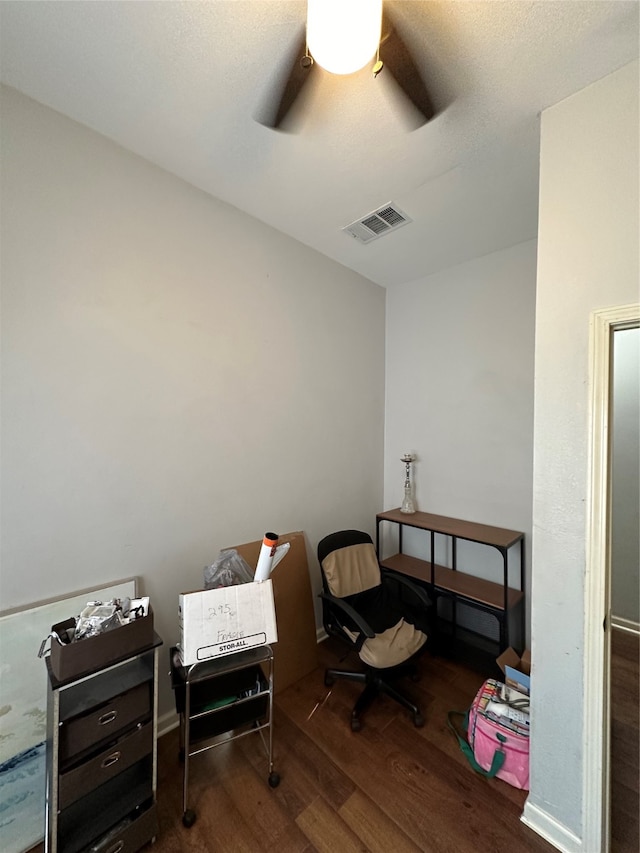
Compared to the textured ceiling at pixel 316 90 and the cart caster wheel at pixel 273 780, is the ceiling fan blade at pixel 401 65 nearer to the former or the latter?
the textured ceiling at pixel 316 90

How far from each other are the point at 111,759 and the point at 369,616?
4.70ft

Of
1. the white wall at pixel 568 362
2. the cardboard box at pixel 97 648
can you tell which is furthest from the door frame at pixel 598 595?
the cardboard box at pixel 97 648

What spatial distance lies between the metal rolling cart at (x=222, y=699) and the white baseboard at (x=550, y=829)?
42.1 inches

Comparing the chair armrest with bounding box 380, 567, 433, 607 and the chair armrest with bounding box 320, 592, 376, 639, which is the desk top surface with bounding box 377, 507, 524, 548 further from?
the chair armrest with bounding box 320, 592, 376, 639

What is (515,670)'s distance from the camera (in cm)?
182

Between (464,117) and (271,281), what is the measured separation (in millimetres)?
1317

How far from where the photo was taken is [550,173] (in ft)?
4.42

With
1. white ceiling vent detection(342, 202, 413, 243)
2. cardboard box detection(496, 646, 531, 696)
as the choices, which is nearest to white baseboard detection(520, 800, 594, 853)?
cardboard box detection(496, 646, 531, 696)

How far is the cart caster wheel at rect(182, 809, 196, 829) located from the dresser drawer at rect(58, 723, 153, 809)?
1.13 ft

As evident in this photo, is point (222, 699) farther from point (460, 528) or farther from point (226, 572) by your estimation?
point (460, 528)

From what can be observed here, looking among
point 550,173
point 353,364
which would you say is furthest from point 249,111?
point 353,364

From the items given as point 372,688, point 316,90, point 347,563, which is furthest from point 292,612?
point 316,90

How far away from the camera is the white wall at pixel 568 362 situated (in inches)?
47.2

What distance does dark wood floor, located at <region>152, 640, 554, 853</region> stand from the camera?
1288 mm
